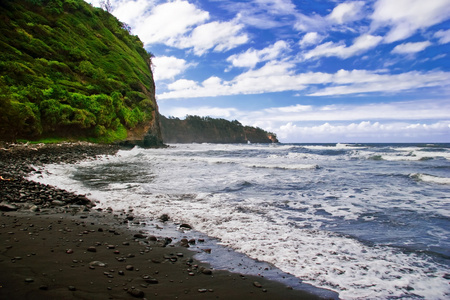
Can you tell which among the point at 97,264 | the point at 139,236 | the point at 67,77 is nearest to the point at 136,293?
the point at 97,264

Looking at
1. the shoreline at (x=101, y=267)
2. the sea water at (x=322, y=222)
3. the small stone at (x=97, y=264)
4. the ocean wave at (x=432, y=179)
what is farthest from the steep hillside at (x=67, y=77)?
the ocean wave at (x=432, y=179)

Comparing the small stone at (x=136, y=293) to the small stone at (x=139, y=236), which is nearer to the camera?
the small stone at (x=136, y=293)

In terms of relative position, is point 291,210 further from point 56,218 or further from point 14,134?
point 14,134

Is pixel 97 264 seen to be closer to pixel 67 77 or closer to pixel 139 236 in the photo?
pixel 139 236

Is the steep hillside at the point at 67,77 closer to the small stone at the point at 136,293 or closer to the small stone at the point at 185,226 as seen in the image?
the small stone at the point at 185,226

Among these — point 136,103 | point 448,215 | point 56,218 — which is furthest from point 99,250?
point 136,103

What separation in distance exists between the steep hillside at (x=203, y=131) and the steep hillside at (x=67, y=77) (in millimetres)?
70685

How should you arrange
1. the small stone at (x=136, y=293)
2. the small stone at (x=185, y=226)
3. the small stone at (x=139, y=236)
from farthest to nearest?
the small stone at (x=185, y=226) → the small stone at (x=139, y=236) → the small stone at (x=136, y=293)

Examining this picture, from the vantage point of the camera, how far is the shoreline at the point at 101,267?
2.84 m

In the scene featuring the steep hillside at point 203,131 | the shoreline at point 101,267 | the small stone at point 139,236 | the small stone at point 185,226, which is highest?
the steep hillside at point 203,131

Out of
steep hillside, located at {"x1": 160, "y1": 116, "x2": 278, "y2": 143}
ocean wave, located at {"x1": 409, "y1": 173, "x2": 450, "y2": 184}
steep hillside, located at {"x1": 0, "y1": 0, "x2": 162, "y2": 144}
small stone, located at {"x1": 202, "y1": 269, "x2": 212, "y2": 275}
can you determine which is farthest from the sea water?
steep hillside, located at {"x1": 160, "y1": 116, "x2": 278, "y2": 143}

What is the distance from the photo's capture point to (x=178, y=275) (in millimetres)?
3529

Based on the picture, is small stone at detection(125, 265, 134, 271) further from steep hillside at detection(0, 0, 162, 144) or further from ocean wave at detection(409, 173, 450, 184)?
steep hillside at detection(0, 0, 162, 144)

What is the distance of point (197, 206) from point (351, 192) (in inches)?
257
